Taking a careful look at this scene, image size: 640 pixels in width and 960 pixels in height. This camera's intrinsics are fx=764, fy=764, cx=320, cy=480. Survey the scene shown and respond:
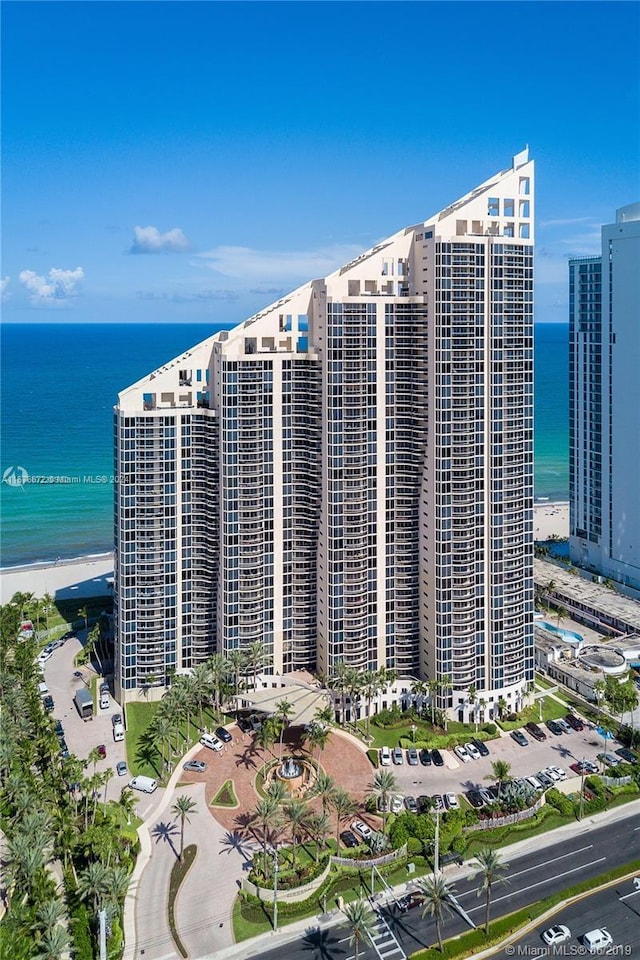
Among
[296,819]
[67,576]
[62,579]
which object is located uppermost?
[67,576]

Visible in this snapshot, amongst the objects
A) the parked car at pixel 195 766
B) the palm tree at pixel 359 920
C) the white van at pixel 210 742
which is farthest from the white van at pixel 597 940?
the white van at pixel 210 742

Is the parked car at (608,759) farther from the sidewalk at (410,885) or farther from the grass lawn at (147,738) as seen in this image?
the grass lawn at (147,738)

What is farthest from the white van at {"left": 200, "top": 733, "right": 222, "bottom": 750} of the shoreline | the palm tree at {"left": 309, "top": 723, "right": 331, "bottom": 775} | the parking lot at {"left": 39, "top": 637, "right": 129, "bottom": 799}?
the shoreline

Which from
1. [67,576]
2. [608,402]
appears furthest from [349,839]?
[67,576]

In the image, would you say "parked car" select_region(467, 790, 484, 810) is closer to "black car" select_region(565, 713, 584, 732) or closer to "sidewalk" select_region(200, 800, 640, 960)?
"sidewalk" select_region(200, 800, 640, 960)

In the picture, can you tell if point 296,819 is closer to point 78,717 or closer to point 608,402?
point 78,717

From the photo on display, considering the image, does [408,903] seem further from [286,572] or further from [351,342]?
[351,342]

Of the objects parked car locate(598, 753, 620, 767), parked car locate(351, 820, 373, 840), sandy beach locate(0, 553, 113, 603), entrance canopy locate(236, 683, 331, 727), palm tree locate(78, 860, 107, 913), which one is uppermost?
sandy beach locate(0, 553, 113, 603)
